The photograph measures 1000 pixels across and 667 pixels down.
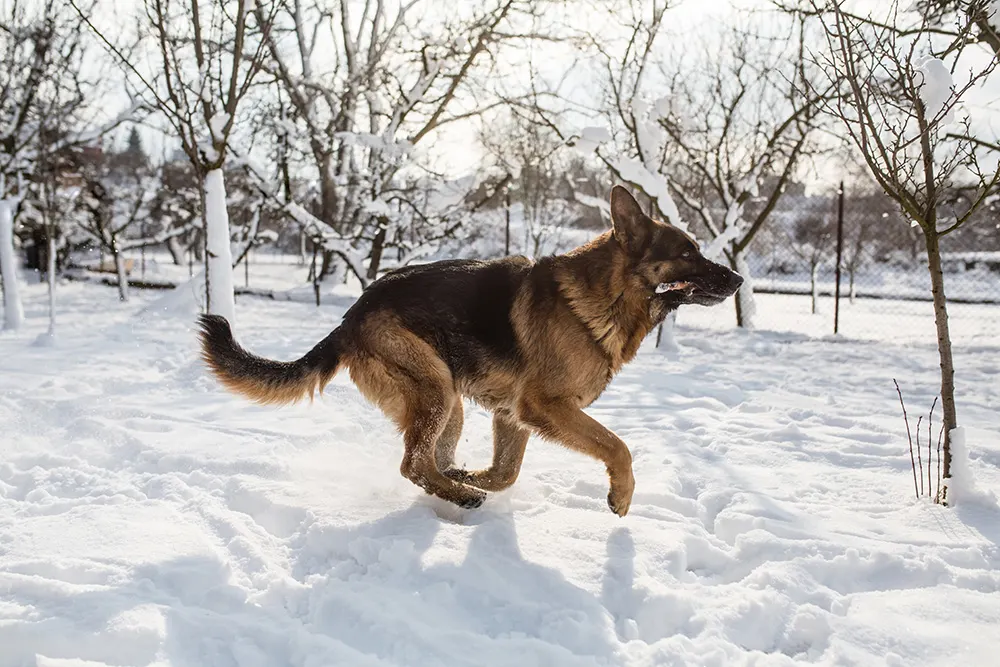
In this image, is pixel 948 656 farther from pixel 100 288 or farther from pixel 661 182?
pixel 100 288

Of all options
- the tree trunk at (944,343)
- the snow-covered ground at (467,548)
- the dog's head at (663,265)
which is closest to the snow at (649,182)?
the snow-covered ground at (467,548)

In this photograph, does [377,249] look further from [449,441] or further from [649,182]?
[449,441]

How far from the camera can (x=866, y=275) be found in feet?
85.6

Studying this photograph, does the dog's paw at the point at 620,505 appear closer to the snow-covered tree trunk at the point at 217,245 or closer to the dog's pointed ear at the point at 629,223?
the dog's pointed ear at the point at 629,223

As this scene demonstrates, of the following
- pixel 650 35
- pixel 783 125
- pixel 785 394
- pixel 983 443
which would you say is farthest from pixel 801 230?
pixel 983 443

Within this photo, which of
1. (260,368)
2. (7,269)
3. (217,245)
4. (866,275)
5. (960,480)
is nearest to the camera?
(960,480)

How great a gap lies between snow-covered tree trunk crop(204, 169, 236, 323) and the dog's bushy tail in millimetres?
4480

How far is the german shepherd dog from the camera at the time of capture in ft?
11.0

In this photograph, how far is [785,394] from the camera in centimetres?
650

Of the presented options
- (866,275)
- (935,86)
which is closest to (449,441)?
(935,86)

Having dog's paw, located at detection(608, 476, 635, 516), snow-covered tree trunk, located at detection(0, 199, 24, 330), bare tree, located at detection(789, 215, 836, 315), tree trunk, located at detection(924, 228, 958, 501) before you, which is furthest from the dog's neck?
bare tree, located at detection(789, 215, 836, 315)

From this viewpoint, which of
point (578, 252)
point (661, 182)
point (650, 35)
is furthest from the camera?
point (650, 35)

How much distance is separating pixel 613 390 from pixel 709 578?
3.96 meters

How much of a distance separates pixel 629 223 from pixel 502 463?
4.88 ft
